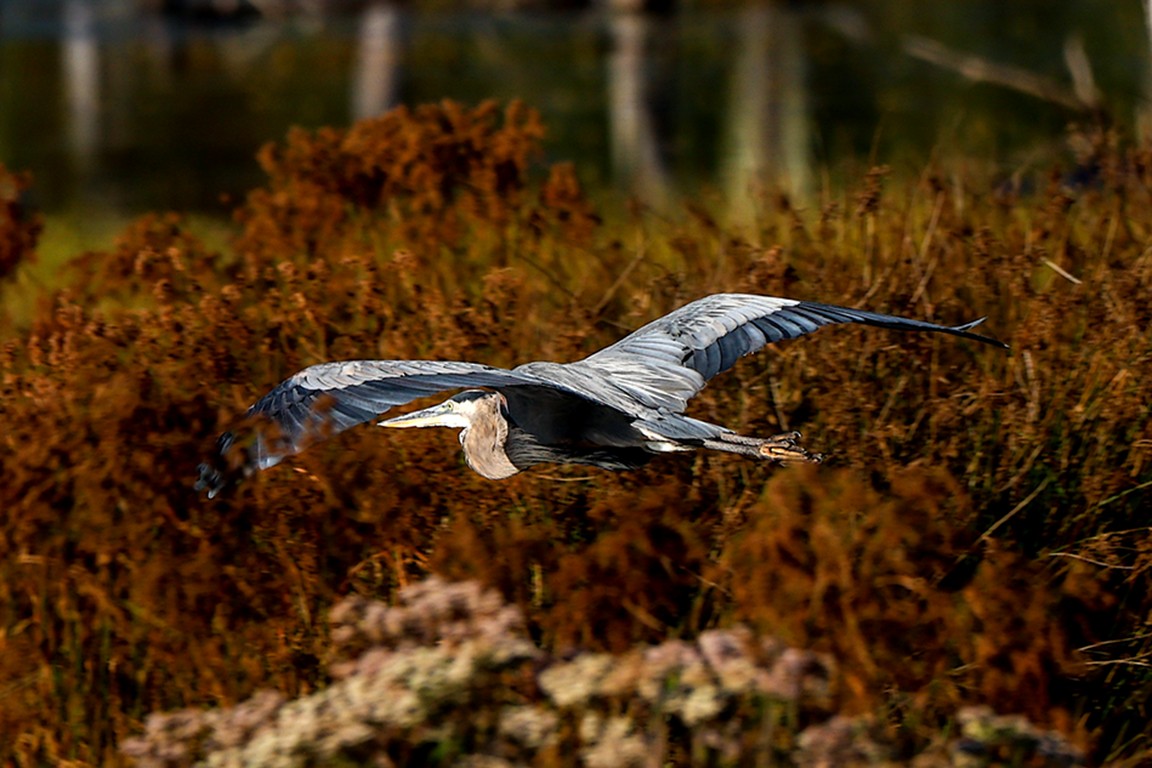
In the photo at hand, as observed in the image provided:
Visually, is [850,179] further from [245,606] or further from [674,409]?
[245,606]

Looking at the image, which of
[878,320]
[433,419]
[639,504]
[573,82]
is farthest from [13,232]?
[573,82]

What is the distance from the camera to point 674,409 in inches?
130

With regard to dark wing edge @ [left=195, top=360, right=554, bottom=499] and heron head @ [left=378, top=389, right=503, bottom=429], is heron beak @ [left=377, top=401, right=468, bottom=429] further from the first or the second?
dark wing edge @ [left=195, top=360, right=554, bottom=499]

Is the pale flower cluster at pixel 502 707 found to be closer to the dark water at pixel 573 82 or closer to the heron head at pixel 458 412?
the heron head at pixel 458 412

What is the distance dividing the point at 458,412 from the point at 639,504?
1.43 ft

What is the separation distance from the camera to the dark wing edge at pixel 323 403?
2.96m

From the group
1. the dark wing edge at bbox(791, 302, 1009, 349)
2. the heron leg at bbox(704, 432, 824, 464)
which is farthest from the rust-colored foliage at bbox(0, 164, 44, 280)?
the heron leg at bbox(704, 432, 824, 464)

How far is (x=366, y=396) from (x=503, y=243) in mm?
2220

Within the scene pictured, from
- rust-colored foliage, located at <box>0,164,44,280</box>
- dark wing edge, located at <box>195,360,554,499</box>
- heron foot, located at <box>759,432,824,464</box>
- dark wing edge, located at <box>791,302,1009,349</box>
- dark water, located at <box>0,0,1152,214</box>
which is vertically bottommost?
heron foot, located at <box>759,432,824,464</box>

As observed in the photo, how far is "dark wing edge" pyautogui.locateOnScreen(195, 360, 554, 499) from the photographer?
2.96 m

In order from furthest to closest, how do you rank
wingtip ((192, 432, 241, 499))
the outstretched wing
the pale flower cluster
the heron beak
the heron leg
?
the heron beak
the outstretched wing
the heron leg
wingtip ((192, 432, 241, 499))
the pale flower cluster

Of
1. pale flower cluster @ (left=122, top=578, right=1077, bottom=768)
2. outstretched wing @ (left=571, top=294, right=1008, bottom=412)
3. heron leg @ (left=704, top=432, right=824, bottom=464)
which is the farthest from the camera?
outstretched wing @ (left=571, top=294, right=1008, bottom=412)

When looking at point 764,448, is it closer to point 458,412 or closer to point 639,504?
point 639,504

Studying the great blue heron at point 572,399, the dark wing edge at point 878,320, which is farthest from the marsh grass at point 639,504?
the dark wing edge at point 878,320
